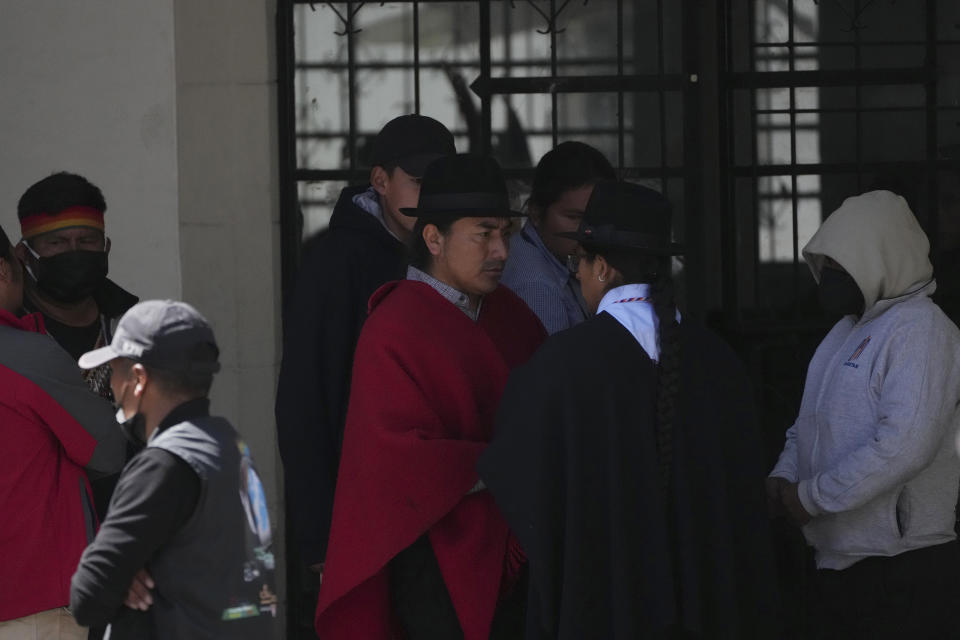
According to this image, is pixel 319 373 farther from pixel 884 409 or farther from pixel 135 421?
pixel 884 409

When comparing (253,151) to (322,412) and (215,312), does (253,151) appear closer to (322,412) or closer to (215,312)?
(215,312)

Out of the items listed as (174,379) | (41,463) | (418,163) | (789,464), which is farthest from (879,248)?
(41,463)

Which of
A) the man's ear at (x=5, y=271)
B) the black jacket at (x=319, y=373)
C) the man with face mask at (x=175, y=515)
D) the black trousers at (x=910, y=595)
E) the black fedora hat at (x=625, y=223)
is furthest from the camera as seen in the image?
the black jacket at (x=319, y=373)

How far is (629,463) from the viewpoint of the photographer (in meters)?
3.24

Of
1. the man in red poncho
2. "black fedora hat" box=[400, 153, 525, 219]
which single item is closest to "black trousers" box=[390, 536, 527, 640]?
the man in red poncho

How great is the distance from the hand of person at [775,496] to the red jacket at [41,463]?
1.71 m

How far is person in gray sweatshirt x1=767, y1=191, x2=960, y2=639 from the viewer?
147 inches

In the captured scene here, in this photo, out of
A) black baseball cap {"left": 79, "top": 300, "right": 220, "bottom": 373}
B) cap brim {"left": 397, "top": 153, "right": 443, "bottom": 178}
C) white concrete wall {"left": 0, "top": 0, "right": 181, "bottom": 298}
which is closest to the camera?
black baseball cap {"left": 79, "top": 300, "right": 220, "bottom": 373}

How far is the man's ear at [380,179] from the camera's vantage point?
167 inches

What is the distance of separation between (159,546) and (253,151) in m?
2.64

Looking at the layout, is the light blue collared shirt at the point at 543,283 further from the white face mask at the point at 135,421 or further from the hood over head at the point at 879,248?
the white face mask at the point at 135,421

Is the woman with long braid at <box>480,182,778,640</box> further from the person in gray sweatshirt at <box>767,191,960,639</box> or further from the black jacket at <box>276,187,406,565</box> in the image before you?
the black jacket at <box>276,187,406,565</box>

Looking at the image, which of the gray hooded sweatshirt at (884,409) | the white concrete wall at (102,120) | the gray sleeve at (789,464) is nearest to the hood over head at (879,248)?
the gray hooded sweatshirt at (884,409)

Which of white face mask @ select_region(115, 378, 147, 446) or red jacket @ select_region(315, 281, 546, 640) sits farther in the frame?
red jacket @ select_region(315, 281, 546, 640)
